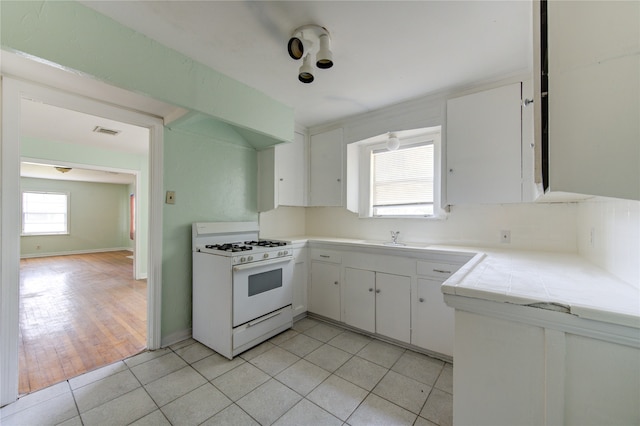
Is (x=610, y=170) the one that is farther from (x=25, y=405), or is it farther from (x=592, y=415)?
(x=25, y=405)

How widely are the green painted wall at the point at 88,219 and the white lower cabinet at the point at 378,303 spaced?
356 inches

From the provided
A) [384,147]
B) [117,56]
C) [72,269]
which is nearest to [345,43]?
[117,56]

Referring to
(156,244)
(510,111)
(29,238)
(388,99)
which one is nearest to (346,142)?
(388,99)

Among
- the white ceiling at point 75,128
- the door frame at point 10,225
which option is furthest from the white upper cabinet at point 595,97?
the white ceiling at point 75,128

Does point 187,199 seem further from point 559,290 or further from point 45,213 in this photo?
point 45,213

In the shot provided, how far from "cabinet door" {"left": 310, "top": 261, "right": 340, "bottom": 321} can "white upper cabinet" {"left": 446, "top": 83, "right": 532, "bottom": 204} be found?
1407mm

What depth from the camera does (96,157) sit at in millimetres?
4156

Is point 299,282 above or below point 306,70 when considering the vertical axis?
below

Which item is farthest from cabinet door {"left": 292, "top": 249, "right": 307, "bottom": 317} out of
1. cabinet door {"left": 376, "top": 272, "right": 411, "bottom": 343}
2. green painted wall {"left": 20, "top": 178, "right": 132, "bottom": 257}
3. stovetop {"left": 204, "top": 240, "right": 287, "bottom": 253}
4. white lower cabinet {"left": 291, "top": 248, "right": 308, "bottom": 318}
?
green painted wall {"left": 20, "top": 178, "right": 132, "bottom": 257}

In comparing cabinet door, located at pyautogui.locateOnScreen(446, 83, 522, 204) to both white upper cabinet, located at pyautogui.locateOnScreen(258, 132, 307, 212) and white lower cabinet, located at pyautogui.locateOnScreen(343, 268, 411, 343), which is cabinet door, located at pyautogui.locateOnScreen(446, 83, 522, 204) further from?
white upper cabinet, located at pyautogui.locateOnScreen(258, 132, 307, 212)

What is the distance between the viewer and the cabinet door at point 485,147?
2080mm

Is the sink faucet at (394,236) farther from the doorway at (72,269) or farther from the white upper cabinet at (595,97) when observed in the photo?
the doorway at (72,269)

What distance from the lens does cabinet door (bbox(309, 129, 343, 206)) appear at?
10.4ft

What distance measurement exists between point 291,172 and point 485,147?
2.06 meters
